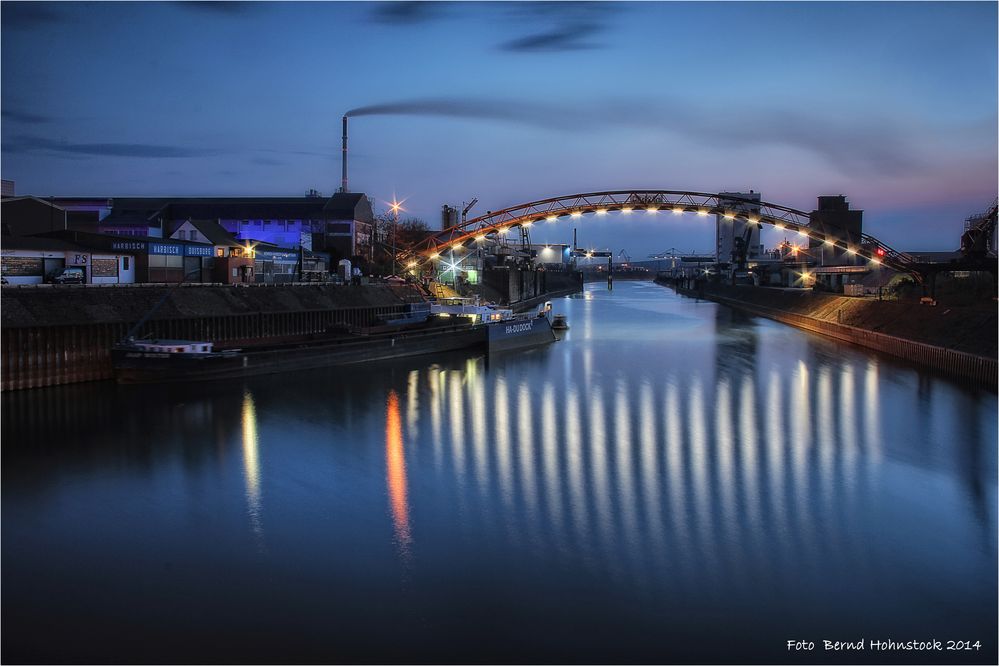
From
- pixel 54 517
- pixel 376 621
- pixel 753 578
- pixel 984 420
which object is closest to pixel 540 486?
pixel 753 578

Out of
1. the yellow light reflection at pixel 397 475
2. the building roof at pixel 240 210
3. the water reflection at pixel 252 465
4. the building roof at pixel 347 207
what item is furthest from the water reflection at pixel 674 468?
the building roof at pixel 240 210

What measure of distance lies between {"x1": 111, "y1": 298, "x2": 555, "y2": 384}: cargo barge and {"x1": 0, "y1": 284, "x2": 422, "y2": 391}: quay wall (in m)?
0.89

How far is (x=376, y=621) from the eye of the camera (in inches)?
274

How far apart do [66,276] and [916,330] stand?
3128 cm

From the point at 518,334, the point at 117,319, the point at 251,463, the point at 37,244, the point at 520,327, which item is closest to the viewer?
the point at 251,463

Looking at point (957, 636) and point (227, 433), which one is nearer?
point (957, 636)

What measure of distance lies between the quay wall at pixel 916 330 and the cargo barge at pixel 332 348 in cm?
1514

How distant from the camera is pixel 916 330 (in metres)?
27.1

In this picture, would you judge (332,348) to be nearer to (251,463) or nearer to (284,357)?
(284,357)

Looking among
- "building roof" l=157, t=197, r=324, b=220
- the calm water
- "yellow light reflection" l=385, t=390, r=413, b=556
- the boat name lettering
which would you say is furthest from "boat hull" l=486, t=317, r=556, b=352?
"building roof" l=157, t=197, r=324, b=220

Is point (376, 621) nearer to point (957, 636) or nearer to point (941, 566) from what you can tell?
point (957, 636)

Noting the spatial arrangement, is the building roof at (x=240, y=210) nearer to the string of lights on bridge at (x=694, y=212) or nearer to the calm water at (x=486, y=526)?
the string of lights on bridge at (x=694, y=212)

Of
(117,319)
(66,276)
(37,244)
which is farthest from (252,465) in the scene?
(37,244)

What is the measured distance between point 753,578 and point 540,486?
4.33m
